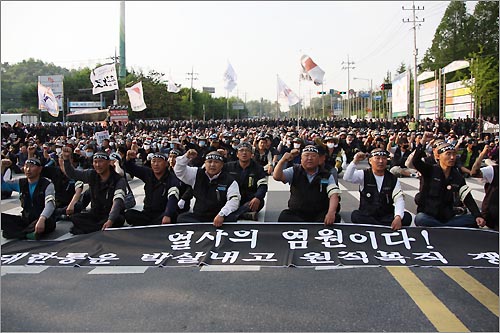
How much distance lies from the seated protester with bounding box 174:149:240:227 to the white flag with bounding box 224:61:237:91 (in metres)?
33.3

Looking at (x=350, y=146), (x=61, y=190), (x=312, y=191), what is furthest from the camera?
(x=350, y=146)

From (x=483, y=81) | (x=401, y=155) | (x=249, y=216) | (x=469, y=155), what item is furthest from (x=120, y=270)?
(x=483, y=81)

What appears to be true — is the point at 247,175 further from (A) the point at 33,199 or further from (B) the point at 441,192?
(A) the point at 33,199

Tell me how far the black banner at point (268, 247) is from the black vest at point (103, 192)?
1154 mm

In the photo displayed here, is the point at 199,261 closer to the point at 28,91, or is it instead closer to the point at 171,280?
the point at 171,280

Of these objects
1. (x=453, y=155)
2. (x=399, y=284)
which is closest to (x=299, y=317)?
(x=399, y=284)

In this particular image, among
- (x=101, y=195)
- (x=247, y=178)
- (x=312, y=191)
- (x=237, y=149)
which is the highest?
(x=237, y=149)

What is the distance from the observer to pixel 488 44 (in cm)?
6219

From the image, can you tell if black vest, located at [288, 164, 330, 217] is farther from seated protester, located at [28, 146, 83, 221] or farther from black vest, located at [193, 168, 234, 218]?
seated protester, located at [28, 146, 83, 221]

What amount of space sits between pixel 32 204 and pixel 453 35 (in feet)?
234

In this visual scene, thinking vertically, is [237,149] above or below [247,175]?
above

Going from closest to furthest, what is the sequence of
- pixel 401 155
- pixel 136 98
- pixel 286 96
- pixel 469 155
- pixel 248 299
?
pixel 248 299 → pixel 401 155 → pixel 469 155 → pixel 136 98 → pixel 286 96

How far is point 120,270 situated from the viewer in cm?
604

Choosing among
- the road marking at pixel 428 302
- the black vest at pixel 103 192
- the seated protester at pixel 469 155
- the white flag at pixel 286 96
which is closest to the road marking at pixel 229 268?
the road marking at pixel 428 302
